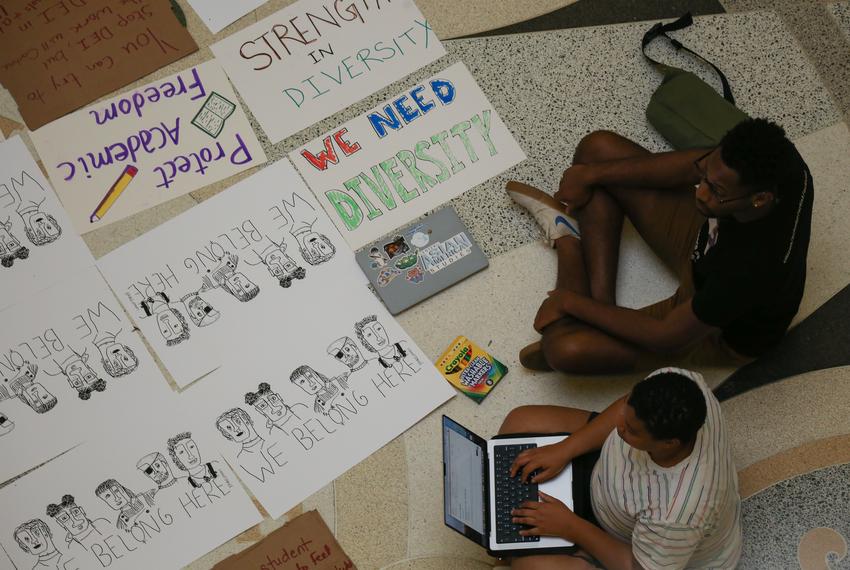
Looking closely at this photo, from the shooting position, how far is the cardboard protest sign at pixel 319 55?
1829 millimetres

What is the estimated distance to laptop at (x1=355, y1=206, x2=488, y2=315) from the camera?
170 cm

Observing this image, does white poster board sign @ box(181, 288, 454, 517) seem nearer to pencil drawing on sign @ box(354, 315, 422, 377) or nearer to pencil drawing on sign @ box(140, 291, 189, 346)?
pencil drawing on sign @ box(354, 315, 422, 377)

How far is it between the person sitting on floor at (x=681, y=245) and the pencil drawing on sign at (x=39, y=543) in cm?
96

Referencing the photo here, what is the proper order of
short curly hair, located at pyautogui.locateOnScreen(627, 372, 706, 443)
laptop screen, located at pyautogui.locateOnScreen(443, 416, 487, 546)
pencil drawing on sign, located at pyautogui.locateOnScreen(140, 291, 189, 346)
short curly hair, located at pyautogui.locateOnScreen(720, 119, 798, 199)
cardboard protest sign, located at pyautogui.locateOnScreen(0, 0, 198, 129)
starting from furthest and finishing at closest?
cardboard protest sign, located at pyautogui.locateOnScreen(0, 0, 198, 129) < pencil drawing on sign, located at pyautogui.locateOnScreen(140, 291, 189, 346) < laptop screen, located at pyautogui.locateOnScreen(443, 416, 487, 546) < short curly hair, located at pyautogui.locateOnScreen(720, 119, 798, 199) < short curly hair, located at pyautogui.locateOnScreen(627, 372, 706, 443)

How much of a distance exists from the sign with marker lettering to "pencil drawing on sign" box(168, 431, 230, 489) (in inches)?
19.2

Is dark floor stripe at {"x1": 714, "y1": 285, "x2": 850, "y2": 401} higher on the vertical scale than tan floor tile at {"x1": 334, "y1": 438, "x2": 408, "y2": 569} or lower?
lower

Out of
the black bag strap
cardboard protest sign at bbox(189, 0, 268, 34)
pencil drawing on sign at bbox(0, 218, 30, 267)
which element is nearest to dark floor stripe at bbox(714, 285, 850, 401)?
the black bag strap

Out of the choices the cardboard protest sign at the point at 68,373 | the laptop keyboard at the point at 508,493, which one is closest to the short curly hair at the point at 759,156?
the laptop keyboard at the point at 508,493

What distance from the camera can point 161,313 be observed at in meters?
1.69

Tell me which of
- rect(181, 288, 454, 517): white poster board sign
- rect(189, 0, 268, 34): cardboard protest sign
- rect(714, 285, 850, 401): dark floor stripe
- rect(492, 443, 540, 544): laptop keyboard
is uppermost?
rect(189, 0, 268, 34): cardboard protest sign

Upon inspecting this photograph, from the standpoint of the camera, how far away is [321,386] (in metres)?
1.65

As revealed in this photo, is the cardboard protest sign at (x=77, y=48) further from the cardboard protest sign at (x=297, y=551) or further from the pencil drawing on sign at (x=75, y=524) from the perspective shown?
the cardboard protest sign at (x=297, y=551)

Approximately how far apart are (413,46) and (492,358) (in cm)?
73

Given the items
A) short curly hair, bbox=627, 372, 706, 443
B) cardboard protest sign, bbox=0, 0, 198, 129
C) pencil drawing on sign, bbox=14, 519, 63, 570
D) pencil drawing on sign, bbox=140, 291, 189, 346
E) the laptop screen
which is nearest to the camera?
short curly hair, bbox=627, 372, 706, 443
